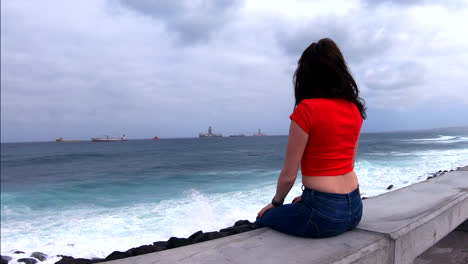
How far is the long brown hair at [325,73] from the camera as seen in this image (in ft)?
6.75

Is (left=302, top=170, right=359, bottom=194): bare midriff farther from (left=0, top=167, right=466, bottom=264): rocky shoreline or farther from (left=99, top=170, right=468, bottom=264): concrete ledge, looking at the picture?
(left=0, top=167, right=466, bottom=264): rocky shoreline

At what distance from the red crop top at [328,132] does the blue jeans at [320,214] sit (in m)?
0.17

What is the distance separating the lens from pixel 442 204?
2934 millimetres

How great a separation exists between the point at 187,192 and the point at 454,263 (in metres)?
14.6

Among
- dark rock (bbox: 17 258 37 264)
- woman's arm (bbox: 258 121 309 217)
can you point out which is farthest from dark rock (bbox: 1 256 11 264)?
woman's arm (bbox: 258 121 309 217)

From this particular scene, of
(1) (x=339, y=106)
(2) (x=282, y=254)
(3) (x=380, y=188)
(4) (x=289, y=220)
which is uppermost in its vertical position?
(1) (x=339, y=106)

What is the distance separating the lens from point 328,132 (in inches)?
78.2

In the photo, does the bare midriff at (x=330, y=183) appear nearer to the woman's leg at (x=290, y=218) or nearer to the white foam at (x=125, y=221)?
the woman's leg at (x=290, y=218)

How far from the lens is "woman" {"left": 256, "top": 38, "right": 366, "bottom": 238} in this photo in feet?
6.48

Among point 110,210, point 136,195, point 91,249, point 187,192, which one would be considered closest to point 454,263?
point 91,249

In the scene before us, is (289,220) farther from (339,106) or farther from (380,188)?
(380,188)

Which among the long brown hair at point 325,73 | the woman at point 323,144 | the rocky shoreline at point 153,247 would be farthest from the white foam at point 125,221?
the long brown hair at point 325,73

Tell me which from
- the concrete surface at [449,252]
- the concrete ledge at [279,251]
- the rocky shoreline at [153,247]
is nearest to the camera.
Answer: the concrete ledge at [279,251]

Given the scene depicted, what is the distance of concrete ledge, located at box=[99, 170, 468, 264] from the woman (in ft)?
0.51
